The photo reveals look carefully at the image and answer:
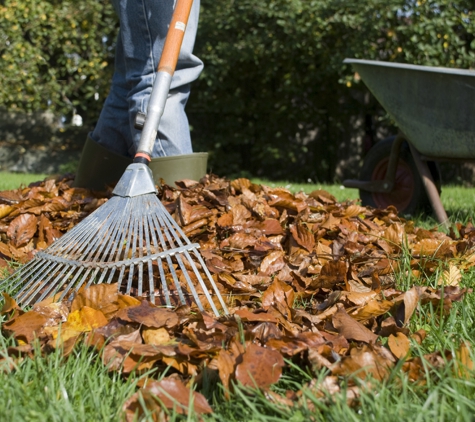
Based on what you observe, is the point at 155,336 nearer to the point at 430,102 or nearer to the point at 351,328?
the point at 351,328

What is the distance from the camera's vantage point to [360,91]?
8391mm

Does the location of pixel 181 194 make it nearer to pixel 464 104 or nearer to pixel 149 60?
pixel 149 60

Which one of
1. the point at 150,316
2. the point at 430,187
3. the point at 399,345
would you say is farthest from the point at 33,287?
the point at 430,187

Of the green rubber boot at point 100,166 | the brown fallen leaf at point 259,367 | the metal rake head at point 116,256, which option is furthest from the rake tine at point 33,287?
the green rubber boot at point 100,166

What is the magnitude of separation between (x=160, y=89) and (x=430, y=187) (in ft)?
5.34

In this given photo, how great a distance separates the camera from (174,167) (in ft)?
8.21

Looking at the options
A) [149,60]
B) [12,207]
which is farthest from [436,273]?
[12,207]

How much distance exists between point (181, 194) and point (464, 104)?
1.45 m

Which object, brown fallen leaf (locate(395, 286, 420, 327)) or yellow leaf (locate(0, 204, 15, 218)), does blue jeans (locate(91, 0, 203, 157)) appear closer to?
yellow leaf (locate(0, 204, 15, 218))

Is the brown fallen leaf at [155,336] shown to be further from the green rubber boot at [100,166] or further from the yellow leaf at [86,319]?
the green rubber boot at [100,166]

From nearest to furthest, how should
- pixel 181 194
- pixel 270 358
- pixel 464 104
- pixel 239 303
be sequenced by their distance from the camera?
1. pixel 270 358
2. pixel 239 303
3. pixel 181 194
4. pixel 464 104

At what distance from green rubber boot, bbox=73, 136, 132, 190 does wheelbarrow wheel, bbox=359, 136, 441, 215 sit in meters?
1.57

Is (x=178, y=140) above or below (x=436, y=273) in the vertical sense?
above

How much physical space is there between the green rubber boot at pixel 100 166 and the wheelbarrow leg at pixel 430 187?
148cm
